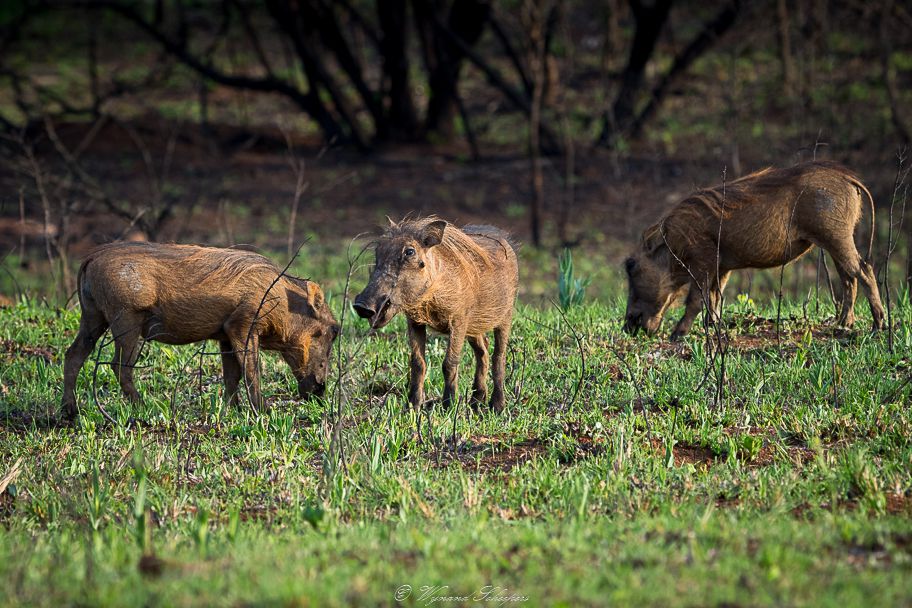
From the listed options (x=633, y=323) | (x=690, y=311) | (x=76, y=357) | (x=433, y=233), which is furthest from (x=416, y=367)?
(x=690, y=311)

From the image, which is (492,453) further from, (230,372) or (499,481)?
(230,372)

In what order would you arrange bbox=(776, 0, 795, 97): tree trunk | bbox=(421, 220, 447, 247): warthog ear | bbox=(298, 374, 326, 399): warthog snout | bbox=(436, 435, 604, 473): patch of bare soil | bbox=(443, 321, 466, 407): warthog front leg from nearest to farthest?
bbox=(436, 435, 604, 473): patch of bare soil → bbox=(421, 220, 447, 247): warthog ear → bbox=(443, 321, 466, 407): warthog front leg → bbox=(298, 374, 326, 399): warthog snout → bbox=(776, 0, 795, 97): tree trunk

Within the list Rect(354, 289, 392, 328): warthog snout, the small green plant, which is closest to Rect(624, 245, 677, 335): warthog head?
the small green plant

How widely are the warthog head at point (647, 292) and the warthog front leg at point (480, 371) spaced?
1.39m

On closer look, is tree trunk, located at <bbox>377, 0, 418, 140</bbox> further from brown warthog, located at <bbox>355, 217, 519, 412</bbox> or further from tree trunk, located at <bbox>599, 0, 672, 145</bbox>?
brown warthog, located at <bbox>355, 217, 519, 412</bbox>

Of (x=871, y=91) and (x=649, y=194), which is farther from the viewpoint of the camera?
(x=871, y=91)

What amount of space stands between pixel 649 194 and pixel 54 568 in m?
12.4

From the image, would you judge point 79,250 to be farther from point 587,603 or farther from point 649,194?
point 587,603

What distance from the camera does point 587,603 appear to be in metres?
2.98

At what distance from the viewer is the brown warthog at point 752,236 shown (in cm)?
649

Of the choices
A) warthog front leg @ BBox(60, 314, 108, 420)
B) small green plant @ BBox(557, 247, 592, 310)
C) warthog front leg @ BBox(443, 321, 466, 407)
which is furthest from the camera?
small green plant @ BBox(557, 247, 592, 310)

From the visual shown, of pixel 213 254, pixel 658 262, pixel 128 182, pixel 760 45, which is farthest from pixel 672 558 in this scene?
pixel 760 45

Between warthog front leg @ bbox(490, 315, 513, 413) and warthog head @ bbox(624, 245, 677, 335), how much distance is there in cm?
136

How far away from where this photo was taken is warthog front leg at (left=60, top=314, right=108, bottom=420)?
→ 563 centimetres
